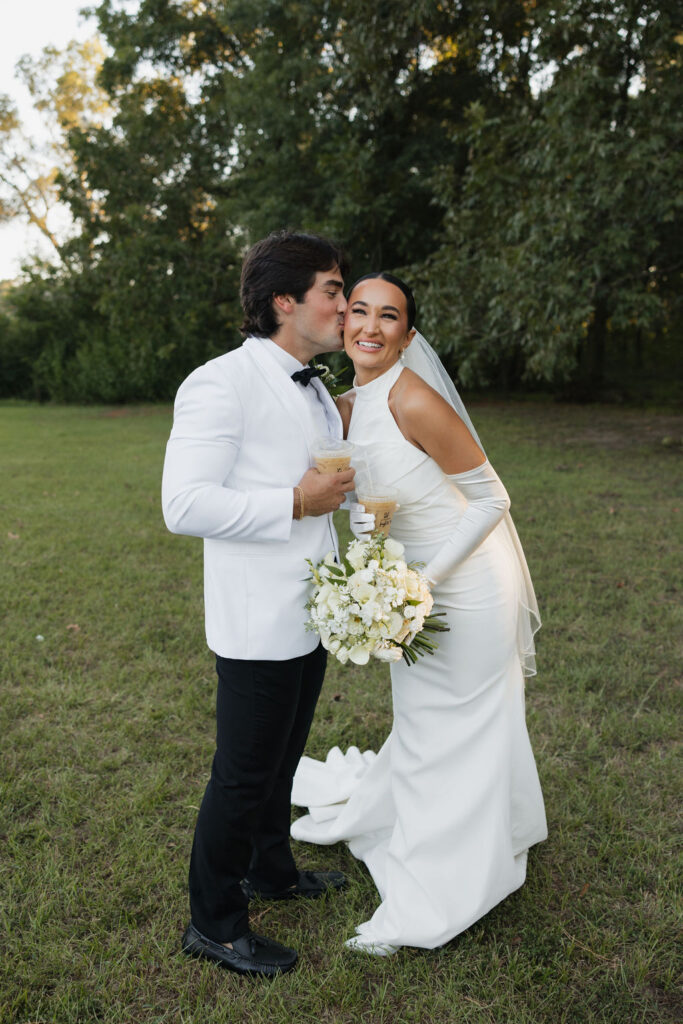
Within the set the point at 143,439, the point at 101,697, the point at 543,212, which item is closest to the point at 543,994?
the point at 101,697

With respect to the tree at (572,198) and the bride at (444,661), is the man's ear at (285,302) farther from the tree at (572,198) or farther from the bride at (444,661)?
the tree at (572,198)

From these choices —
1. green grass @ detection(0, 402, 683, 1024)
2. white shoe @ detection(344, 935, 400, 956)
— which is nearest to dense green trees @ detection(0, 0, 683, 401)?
green grass @ detection(0, 402, 683, 1024)

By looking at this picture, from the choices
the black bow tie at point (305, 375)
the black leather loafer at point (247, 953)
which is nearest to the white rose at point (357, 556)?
the black bow tie at point (305, 375)

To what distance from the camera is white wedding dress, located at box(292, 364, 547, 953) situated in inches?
111

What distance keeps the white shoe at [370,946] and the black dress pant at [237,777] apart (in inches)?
15.9

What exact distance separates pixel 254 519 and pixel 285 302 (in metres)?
0.76

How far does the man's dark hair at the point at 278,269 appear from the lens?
2557mm

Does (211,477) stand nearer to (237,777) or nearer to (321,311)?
(321,311)

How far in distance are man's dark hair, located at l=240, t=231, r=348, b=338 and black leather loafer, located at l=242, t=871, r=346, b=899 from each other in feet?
7.30

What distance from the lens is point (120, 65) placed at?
20703 mm

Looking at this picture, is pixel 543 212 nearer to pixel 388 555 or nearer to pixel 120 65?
pixel 388 555

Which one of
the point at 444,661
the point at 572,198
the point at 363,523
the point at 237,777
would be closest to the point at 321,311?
the point at 363,523

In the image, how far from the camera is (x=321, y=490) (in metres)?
2.45

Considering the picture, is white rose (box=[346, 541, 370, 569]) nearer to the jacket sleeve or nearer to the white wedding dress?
the jacket sleeve
